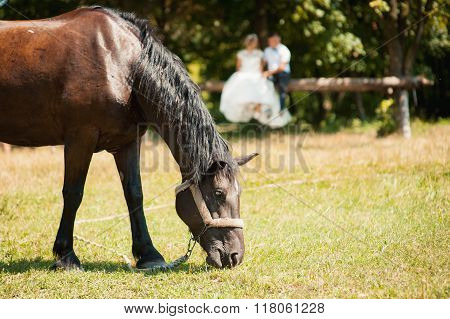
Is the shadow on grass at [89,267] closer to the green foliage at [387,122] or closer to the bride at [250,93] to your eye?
the bride at [250,93]

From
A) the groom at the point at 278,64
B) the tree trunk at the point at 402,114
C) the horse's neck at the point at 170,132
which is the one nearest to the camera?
the horse's neck at the point at 170,132

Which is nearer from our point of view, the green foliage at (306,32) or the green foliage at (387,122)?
the green foliage at (387,122)

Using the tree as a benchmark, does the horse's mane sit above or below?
below

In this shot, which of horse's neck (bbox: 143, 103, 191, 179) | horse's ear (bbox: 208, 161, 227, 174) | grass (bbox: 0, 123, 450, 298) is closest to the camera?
grass (bbox: 0, 123, 450, 298)

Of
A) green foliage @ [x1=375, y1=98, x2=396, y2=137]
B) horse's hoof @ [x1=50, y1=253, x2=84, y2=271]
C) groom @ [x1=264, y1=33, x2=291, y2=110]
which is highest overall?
groom @ [x1=264, y1=33, x2=291, y2=110]

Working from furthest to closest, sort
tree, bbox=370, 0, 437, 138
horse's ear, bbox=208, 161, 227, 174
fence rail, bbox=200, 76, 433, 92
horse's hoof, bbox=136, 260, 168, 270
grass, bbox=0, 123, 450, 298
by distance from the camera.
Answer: fence rail, bbox=200, 76, 433, 92 < tree, bbox=370, 0, 437, 138 < horse's hoof, bbox=136, 260, 168, 270 < horse's ear, bbox=208, 161, 227, 174 < grass, bbox=0, 123, 450, 298

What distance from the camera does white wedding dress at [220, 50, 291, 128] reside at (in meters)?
12.5

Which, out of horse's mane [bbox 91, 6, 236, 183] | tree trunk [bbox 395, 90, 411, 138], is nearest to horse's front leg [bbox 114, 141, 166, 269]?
horse's mane [bbox 91, 6, 236, 183]

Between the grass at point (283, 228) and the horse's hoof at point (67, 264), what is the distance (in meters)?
0.10

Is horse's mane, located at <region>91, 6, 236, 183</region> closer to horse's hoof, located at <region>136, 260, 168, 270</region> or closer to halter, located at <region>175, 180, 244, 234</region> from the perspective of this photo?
halter, located at <region>175, 180, 244, 234</region>

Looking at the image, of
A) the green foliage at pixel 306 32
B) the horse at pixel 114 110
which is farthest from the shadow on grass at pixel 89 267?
the green foliage at pixel 306 32

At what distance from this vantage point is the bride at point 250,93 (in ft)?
41.1

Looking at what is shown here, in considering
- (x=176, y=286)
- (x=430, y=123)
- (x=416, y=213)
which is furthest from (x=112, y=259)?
(x=430, y=123)

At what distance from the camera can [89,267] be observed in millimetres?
5172
